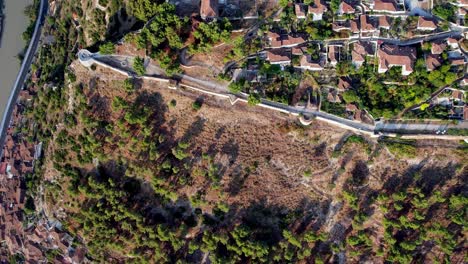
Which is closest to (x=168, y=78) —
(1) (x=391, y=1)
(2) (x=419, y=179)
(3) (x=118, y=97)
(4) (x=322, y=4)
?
(3) (x=118, y=97)

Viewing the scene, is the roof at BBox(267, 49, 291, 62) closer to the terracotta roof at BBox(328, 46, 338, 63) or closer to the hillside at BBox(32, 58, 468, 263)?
the terracotta roof at BBox(328, 46, 338, 63)

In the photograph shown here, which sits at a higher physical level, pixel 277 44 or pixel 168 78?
pixel 277 44

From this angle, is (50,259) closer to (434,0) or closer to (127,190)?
(127,190)

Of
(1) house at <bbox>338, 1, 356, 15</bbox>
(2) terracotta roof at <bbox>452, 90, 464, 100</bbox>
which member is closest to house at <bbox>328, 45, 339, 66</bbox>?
(1) house at <bbox>338, 1, 356, 15</bbox>

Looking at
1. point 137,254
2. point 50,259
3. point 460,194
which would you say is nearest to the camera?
point 460,194

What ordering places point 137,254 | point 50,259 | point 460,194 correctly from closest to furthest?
point 460,194 → point 137,254 → point 50,259

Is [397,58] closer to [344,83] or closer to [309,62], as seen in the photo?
[344,83]

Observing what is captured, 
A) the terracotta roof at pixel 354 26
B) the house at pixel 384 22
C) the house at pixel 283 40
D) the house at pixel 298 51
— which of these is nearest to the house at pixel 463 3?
the house at pixel 384 22
